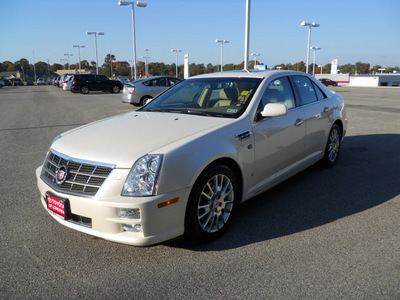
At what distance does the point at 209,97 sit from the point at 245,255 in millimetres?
2049

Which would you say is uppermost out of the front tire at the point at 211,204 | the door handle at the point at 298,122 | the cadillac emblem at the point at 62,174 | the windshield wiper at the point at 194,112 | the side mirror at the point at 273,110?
the side mirror at the point at 273,110

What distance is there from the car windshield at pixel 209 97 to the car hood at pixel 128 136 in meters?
0.24

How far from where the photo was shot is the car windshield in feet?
12.7

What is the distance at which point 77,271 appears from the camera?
2.82 meters

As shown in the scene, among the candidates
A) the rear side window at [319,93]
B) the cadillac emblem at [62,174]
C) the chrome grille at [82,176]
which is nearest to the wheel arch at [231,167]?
the chrome grille at [82,176]

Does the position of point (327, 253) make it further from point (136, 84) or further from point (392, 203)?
point (136, 84)

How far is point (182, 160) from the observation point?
2855 mm

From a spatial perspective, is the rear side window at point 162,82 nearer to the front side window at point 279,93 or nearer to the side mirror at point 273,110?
the front side window at point 279,93

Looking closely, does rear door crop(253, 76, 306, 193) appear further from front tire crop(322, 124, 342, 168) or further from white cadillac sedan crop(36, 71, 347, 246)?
front tire crop(322, 124, 342, 168)

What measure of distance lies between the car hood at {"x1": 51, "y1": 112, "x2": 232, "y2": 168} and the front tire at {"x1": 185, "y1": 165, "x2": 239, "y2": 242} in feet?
1.49

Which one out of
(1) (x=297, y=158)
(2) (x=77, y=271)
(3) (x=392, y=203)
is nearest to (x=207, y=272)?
(2) (x=77, y=271)

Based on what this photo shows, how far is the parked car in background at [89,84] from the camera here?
3008 cm

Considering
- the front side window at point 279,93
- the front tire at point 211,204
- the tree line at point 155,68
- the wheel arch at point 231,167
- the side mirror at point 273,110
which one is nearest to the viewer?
the front tire at point 211,204

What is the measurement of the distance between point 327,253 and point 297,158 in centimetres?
166
